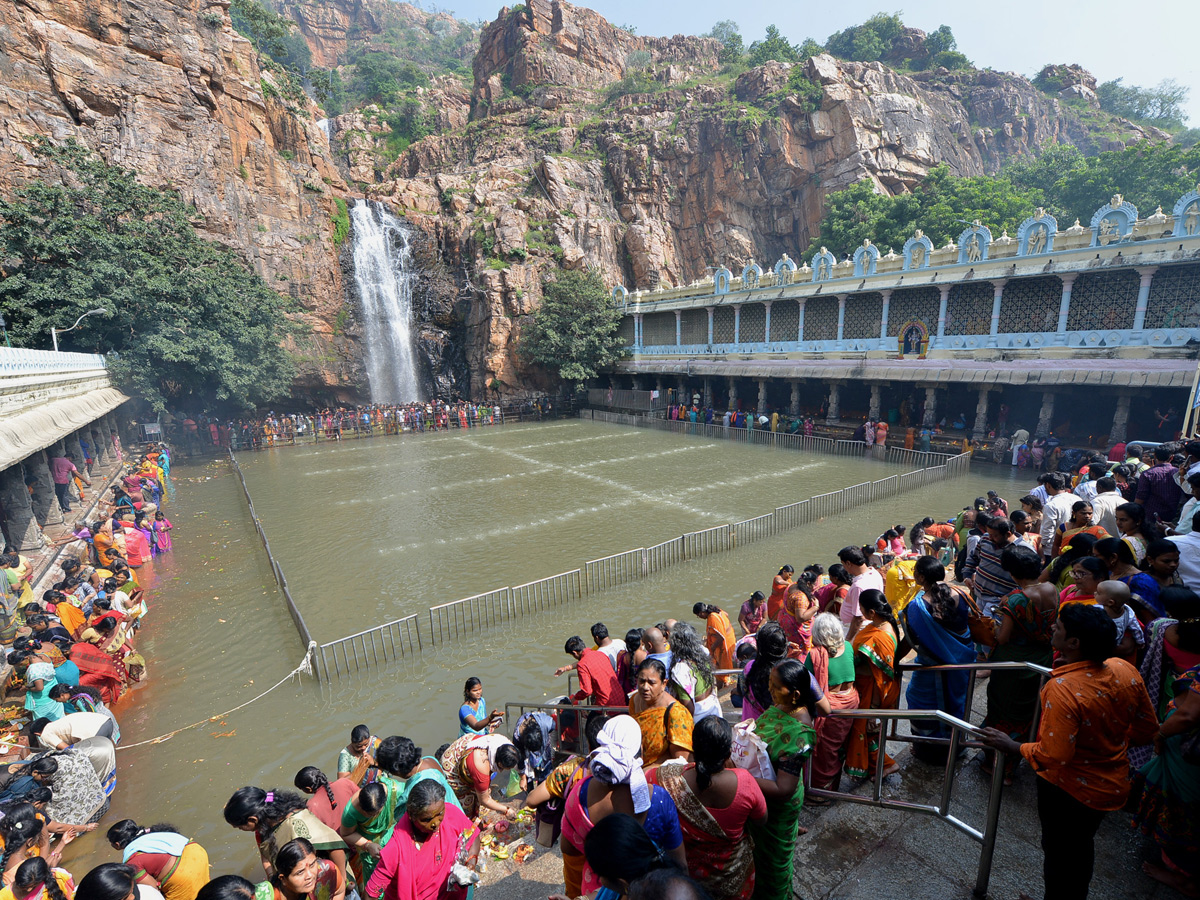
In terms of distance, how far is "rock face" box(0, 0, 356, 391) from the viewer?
2141cm

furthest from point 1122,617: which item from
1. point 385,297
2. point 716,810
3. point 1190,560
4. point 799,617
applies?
point 385,297

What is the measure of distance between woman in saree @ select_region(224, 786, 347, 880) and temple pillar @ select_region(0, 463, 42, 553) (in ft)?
36.8

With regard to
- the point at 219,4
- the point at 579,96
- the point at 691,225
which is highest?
the point at 579,96

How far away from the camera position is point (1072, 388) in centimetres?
1731

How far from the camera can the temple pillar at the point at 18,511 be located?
10.0 m

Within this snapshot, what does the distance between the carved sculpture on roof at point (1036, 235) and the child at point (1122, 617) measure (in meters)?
A: 19.4

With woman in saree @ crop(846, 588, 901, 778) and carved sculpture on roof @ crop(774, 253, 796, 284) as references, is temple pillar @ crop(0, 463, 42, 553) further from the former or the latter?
carved sculpture on roof @ crop(774, 253, 796, 284)

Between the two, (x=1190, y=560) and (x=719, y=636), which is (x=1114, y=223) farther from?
(x=719, y=636)

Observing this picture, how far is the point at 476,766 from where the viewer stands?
363 centimetres

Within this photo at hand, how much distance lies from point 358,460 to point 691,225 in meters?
33.5

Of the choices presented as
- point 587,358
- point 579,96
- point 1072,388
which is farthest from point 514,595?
point 579,96

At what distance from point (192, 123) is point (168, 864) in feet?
110

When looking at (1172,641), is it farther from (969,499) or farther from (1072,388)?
(1072,388)

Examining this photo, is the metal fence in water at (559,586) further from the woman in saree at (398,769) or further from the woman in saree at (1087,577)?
the woman in saree at (1087,577)
